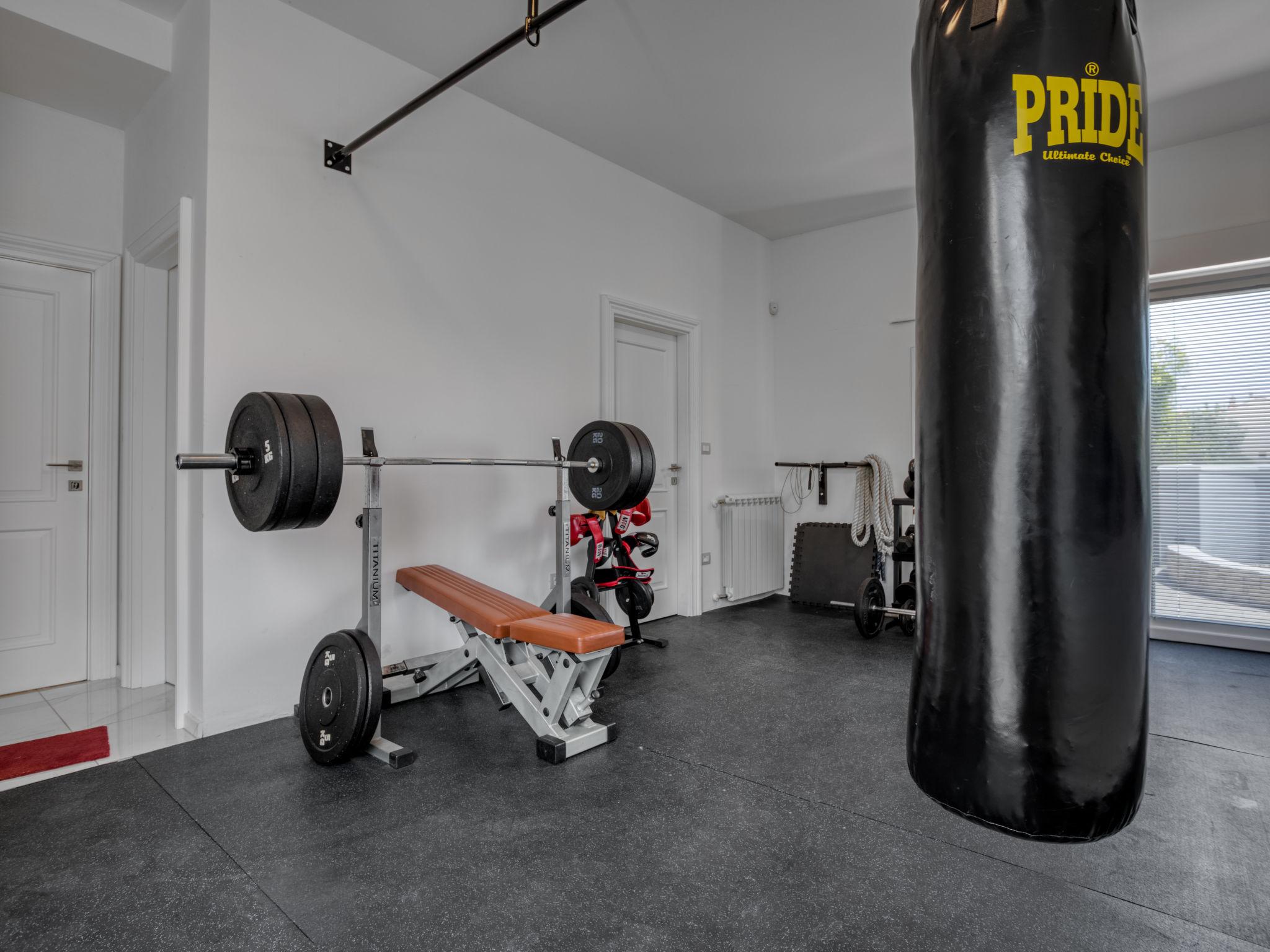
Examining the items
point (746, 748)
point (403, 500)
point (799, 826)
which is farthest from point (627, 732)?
point (403, 500)

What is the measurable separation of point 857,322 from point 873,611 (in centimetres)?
242

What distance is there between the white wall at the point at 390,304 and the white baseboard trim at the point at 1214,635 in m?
4.08

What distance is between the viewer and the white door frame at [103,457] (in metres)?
3.55

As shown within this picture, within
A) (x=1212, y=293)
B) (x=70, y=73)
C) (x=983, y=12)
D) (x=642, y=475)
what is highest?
→ (x=70, y=73)

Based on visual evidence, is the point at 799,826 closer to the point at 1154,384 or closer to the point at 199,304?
the point at 199,304

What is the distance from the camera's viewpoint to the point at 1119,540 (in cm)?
87

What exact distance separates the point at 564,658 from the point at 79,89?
11.6ft

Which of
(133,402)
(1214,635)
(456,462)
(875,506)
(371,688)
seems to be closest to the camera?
(371,688)

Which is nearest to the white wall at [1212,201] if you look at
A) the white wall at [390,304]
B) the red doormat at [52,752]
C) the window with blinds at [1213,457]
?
the window with blinds at [1213,457]

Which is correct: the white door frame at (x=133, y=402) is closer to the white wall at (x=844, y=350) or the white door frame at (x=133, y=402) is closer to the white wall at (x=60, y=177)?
the white wall at (x=60, y=177)

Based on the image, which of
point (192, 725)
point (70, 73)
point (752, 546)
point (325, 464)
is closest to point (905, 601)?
point (752, 546)

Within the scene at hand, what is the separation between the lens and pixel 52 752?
104 inches

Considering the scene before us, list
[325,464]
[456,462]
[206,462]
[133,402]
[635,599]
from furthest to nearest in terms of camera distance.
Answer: [635,599]
[133,402]
[456,462]
[325,464]
[206,462]

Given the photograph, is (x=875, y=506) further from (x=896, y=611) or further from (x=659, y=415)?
(x=659, y=415)
